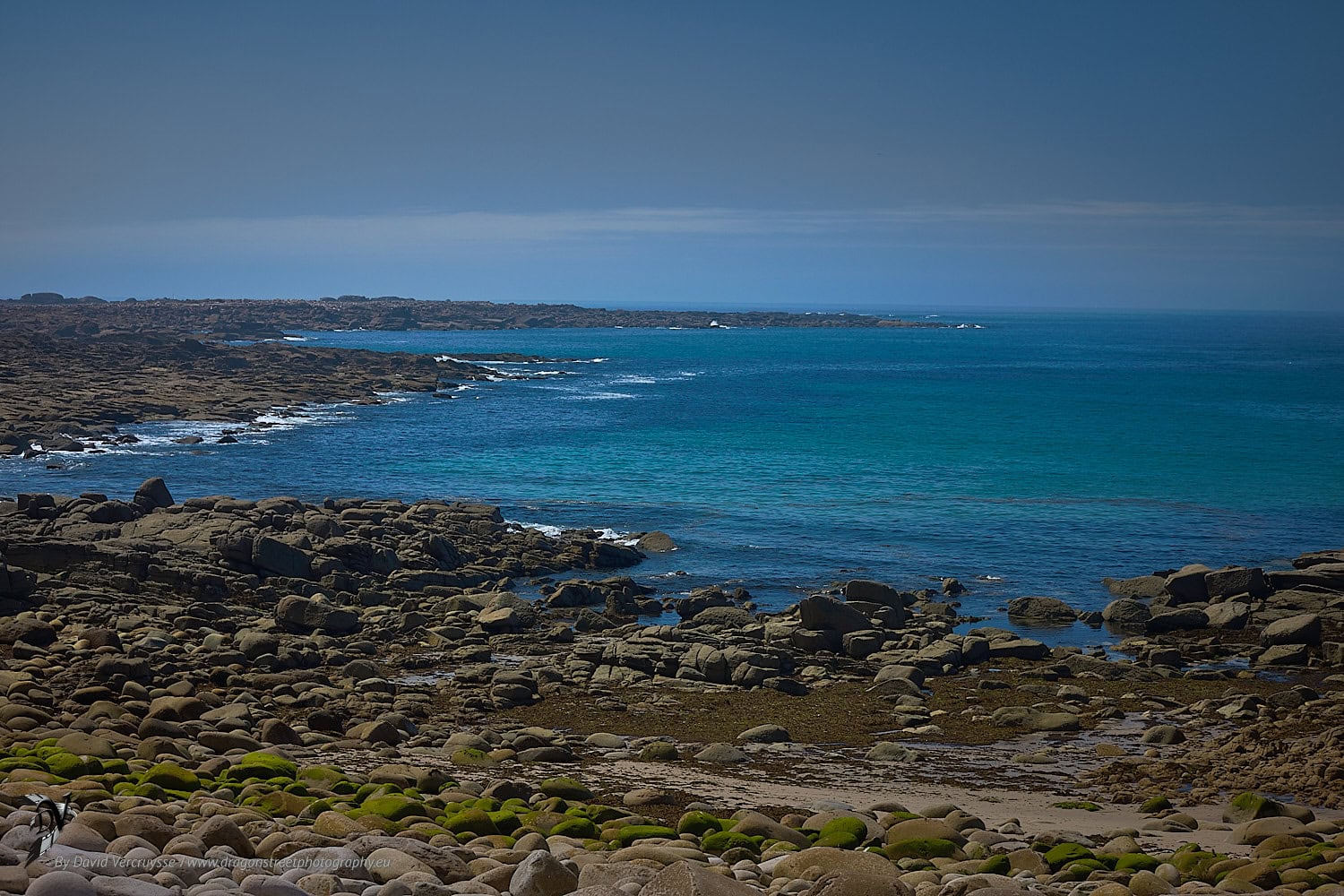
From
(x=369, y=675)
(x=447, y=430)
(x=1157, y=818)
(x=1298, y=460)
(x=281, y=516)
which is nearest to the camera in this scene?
(x=1157, y=818)

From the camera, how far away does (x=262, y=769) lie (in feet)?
49.9

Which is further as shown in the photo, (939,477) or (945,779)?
(939,477)

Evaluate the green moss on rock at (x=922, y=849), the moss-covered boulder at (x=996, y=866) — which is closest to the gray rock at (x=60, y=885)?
the green moss on rock at (x=922, y=849)

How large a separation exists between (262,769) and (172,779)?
5.49 ft

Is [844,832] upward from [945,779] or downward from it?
upward

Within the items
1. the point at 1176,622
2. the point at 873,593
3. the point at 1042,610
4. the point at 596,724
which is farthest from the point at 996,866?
the point at 1176,622

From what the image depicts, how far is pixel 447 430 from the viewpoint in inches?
2945

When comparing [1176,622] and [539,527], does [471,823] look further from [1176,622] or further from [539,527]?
[539,527]

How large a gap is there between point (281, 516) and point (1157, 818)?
94.5 feet

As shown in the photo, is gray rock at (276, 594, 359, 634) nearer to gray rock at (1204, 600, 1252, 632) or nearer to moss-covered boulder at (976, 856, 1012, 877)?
moss-covered boulder at (976, 856, 1012, 877)

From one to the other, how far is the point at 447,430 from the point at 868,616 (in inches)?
1963

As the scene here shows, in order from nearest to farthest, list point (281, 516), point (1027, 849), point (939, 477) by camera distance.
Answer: point (1027, 849) < point (281, 516) < point (939, 477)

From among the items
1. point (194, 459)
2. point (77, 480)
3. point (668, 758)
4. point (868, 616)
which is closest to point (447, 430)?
point (194, 459)

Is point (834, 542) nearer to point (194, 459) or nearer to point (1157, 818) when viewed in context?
point (1157, 818)
